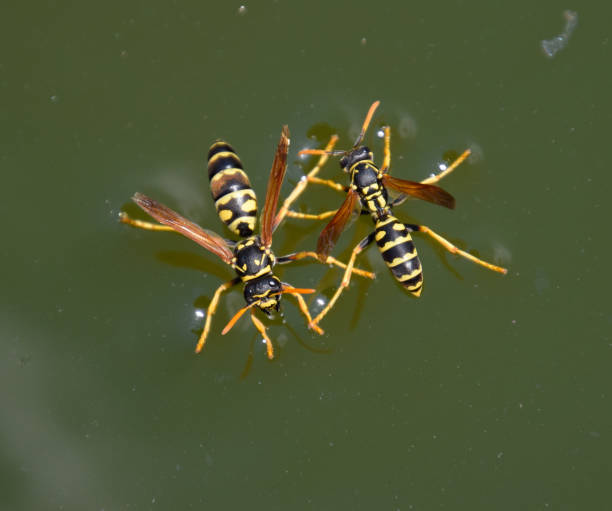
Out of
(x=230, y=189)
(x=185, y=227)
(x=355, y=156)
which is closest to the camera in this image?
(x=230, y=189)

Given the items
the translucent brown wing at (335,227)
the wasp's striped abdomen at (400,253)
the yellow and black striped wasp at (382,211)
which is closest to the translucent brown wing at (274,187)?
the yellow and black striped wasp at (382,211)

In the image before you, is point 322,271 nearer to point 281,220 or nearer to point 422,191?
point 281,220

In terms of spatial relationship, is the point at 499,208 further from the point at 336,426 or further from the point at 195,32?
the point at 195,32

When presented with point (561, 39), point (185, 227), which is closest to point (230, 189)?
point (185, 227)

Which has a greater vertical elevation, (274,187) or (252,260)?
(274,187)

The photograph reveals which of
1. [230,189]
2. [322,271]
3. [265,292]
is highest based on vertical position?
[230,189]

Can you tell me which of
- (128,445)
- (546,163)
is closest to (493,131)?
(546,163)

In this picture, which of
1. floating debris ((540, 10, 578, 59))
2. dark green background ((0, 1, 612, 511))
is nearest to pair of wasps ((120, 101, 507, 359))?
dark green background ((0, 1, 612, 511))
